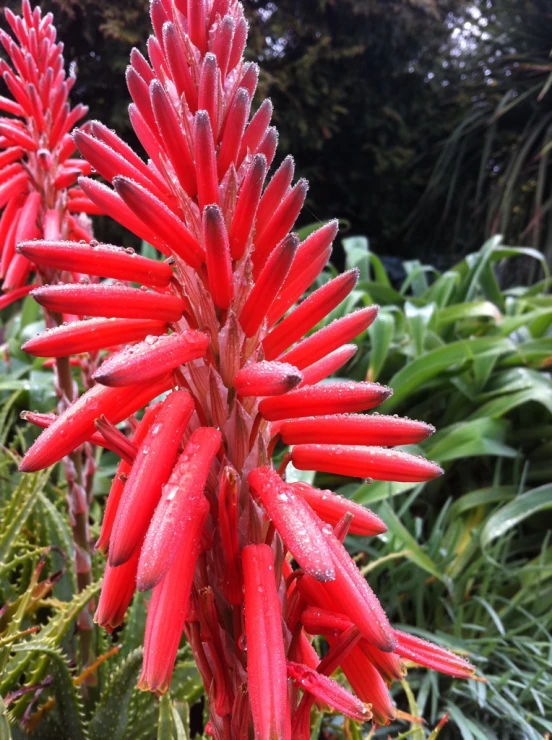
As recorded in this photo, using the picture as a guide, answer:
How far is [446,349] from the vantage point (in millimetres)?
2207

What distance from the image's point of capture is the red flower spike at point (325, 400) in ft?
1.85

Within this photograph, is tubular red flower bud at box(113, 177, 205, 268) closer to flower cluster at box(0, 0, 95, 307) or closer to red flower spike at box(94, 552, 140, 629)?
red flower spike at box(94, 552, 140, 629)

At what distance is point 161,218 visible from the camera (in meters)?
0.57

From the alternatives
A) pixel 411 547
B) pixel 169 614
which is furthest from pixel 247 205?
pixel 411 547

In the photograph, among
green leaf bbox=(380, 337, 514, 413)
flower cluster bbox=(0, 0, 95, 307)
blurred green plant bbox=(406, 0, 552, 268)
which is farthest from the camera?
blurred green plant bbox=(406, 0, 552, 268)

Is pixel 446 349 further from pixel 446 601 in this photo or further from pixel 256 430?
pixel 256 430

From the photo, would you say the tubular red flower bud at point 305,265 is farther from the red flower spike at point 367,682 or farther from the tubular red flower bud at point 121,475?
the red flower spike at point 367,682

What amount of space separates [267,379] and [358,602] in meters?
0.21

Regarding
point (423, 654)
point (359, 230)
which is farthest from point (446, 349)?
point (359, 230)

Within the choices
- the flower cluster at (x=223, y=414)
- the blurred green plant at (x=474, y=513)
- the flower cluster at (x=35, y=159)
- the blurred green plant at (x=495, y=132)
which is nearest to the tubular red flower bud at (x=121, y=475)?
the flower cluster at (x=223, y=414)

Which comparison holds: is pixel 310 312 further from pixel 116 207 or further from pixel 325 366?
pixel 116 207

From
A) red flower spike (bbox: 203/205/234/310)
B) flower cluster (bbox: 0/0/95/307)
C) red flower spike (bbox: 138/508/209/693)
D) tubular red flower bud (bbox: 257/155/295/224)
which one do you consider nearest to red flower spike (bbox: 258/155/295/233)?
tubular red flower bud (bbox: 257/155/295/224)

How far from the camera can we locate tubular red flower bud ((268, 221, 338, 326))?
0.66 metres

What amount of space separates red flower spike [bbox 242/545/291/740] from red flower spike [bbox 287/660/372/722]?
0.19 ft
